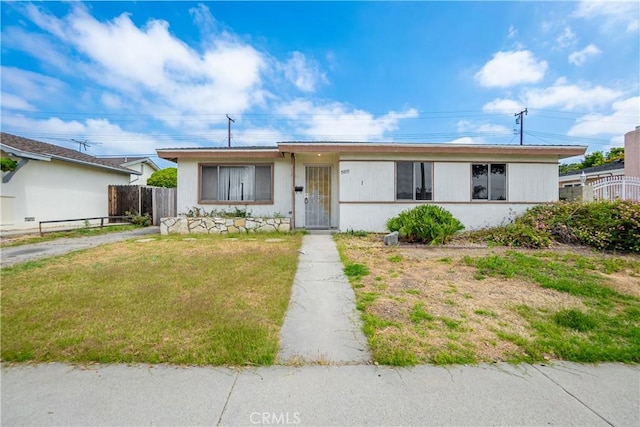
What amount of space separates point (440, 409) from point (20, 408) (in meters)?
2.68

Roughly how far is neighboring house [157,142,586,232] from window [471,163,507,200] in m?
0.03

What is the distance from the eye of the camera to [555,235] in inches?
311

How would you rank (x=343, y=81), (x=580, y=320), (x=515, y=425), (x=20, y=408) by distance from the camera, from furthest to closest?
(x=343, y=81) < (x=580, y=320) < (x=20, y=408) < (x=515, y=425)

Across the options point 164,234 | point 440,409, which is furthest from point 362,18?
point 440,409

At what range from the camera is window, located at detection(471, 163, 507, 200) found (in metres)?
9.72

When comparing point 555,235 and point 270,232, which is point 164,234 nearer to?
point 270,232

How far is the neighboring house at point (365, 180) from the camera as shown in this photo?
9.37 metres

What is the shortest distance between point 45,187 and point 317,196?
11.0 metres

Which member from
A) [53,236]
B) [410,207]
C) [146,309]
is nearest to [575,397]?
[146,309]

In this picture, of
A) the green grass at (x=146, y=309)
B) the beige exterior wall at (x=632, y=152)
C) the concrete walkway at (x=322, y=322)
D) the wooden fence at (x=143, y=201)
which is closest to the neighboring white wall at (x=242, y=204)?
the wooden fence at (x=143, y=201)

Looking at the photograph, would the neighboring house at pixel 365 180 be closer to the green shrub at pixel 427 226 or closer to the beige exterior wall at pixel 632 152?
the green shrub at pixel 427 226

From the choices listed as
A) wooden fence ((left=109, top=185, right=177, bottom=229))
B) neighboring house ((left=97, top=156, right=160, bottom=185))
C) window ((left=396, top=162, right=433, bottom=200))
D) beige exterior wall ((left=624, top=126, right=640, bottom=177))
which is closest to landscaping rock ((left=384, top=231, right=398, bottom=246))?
window ((left=396, top=162, right=433, bottom=200))

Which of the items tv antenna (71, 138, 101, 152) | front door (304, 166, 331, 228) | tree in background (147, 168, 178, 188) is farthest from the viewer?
tv antenna (71, 138, 101, 152)

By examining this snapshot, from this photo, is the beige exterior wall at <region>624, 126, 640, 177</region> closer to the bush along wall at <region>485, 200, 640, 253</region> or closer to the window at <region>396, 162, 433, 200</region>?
the bush along wall at <region>485, 200, 640, 253</region>
